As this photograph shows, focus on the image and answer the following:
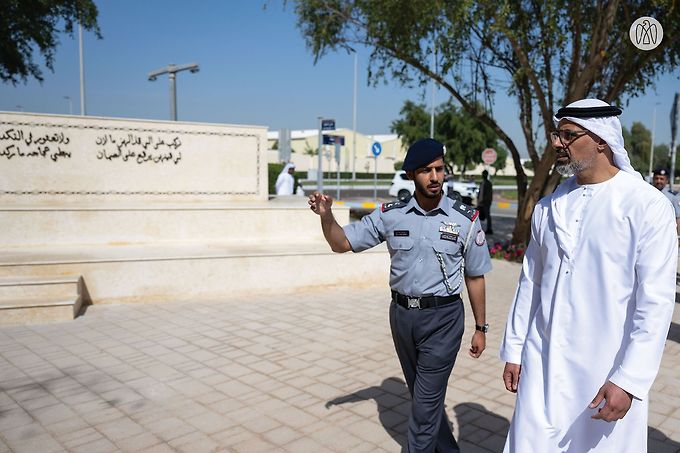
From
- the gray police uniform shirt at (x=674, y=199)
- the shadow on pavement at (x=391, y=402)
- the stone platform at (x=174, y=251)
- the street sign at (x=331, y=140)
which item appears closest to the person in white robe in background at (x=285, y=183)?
the street sign at (x=331, y=140)

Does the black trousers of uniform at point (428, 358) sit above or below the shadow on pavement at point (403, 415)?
above

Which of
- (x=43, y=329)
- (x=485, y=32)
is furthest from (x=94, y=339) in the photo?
(x=485, y=32)

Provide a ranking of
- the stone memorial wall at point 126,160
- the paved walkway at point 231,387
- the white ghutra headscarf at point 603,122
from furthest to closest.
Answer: the stone memorial wall at point 126,160 → the paved walkway at point 231,387 → the white ghutra headscarf at point 603,122

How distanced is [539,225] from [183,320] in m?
5.11

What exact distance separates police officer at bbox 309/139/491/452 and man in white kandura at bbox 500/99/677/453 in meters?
0.60

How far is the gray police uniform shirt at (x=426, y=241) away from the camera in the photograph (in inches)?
124

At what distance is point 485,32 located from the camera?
11734 millimetres

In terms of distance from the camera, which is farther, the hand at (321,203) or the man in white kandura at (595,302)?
the hand at (321,203)

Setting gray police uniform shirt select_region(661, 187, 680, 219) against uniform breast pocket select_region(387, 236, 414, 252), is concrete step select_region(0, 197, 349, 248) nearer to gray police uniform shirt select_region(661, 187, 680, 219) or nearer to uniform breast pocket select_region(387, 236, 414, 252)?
gray police uniform shirt select_region(661, 187, 680, 219)

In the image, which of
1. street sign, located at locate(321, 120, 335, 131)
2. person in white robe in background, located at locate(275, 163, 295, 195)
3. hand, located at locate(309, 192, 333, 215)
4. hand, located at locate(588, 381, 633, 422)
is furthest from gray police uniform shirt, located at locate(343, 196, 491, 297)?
street sign, located at locate(321, 120, 335, 131)

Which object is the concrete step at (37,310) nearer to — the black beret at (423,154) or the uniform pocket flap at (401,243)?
the uniform pocket flap at (401,243)

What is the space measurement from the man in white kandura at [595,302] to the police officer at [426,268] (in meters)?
0.60

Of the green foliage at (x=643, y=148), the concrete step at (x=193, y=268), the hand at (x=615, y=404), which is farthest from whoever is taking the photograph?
the green foliage at (x=643, y=148)

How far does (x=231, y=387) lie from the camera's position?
188 inches
